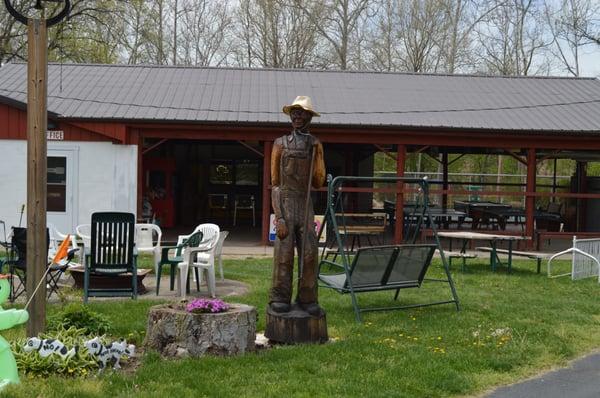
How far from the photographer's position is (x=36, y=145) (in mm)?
5754

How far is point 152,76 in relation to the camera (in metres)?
20.1

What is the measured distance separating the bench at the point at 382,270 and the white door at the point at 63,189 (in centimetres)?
907

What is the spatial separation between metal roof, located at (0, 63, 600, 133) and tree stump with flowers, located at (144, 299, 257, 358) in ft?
32.3

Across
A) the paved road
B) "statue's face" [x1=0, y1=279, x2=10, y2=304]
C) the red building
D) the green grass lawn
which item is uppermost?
the red building

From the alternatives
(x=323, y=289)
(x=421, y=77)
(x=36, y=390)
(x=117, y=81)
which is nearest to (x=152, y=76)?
(x=117, y=81)

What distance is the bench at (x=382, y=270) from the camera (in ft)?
26.2

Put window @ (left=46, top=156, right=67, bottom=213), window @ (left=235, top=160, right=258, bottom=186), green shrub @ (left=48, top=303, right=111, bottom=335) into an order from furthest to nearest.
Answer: window @ (left=235, top=160, right=258, bottom=186) → window @ (left=46, top=156, right=67, bottom=213) → green shrub @ (left=48, top=303, right=111, bottom=335)

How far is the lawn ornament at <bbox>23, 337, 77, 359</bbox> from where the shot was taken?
5.64 metres

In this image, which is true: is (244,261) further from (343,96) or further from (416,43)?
(416,43)

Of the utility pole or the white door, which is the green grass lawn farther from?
the white door

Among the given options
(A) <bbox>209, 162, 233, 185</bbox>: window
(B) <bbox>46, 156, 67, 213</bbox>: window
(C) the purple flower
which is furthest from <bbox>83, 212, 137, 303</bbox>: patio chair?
(A) <bbox>209, 162, 233, 185</bbox>: window

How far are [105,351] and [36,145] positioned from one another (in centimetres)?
170

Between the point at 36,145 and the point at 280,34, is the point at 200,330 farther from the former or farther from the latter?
the point at 280,34

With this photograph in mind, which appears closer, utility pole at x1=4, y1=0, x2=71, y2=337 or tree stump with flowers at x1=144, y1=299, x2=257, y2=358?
utility pole at x1=4, y1=0, x2=71, y2=337
